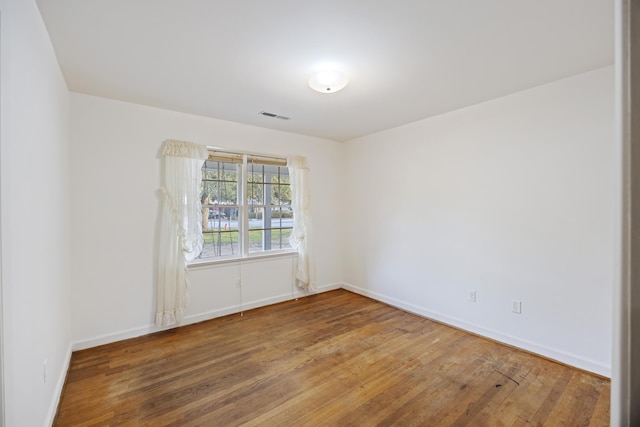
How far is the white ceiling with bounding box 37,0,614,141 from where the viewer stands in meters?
1.71

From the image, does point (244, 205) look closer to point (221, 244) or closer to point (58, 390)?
point (221, 244)

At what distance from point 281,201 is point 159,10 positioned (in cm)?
288

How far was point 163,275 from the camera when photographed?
10.7 ft

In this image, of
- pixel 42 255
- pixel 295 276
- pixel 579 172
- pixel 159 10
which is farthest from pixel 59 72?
pixel 579 172

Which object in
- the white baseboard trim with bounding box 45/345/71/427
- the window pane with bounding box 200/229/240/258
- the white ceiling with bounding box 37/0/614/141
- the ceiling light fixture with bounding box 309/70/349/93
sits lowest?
the white baseboard trim with bounding box 45/345/71/427

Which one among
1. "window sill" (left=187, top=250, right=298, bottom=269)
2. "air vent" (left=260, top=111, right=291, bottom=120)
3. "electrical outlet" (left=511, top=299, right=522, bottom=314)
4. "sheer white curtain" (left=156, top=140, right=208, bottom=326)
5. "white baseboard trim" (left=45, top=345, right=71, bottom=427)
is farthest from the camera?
"window sill" (left=187, top=250, right=298, bottom=269)

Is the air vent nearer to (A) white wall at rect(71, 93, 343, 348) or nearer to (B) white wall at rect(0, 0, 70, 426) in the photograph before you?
(A) white wall at rect(71, 93, 343, 348)

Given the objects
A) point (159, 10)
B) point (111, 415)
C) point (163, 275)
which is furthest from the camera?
point (163, 275)

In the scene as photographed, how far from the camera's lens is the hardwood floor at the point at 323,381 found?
6.40 feet

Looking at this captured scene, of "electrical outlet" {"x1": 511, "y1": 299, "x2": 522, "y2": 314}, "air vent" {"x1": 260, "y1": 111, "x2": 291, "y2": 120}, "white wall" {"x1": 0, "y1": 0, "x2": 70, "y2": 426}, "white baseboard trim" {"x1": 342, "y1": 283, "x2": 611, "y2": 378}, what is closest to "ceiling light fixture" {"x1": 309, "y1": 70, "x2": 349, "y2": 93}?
"air vent" {"x1": 260, "y1": 111, "x2": 291, "y2": 120}

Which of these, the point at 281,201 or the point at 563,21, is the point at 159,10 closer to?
the point at 563,21

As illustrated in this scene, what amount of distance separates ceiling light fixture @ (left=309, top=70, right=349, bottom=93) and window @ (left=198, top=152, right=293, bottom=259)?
179 cm

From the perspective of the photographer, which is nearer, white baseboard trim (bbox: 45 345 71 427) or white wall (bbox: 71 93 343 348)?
white baseboard trim (bbox: 45 345 71 427)

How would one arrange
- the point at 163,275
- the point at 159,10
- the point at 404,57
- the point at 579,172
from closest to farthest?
the point at 159,10, the point at 404,57, the point at 579,172, the point at 163,275
